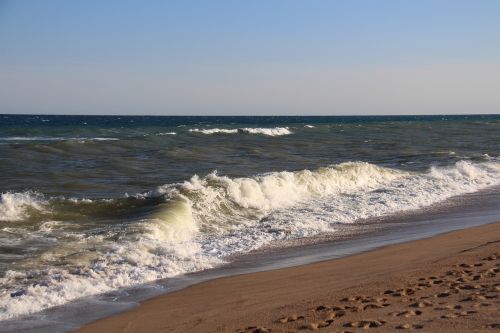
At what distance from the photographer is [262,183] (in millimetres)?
17828

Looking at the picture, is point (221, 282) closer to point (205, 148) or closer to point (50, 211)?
point (50, 211)

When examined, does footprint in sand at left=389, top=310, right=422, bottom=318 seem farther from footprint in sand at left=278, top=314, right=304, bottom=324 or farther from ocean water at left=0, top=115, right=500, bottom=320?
ocean water at left=0, top=115, right=500, bottom=320

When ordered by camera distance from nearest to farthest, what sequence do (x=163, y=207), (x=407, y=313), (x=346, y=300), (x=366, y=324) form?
(x=366, y=324)
(x=407, y=313)
(x=346, y=300)
(x=163, y=207)

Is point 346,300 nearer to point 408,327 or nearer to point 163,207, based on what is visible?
point 408,327

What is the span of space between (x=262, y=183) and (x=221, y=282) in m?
9.04

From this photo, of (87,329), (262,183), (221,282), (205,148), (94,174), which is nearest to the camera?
(87,329)

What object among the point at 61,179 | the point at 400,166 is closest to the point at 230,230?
the point at 61,179

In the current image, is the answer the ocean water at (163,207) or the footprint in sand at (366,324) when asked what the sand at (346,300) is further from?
the ocean water at (163,207)

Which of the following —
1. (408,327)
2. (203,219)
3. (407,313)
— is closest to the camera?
(408,327)

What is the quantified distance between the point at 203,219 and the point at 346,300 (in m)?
7.28

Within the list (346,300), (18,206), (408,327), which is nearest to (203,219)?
(18,206)

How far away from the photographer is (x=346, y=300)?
7.29 m

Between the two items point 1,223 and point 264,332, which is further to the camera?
point 1,223

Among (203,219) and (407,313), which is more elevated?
(407,313)
